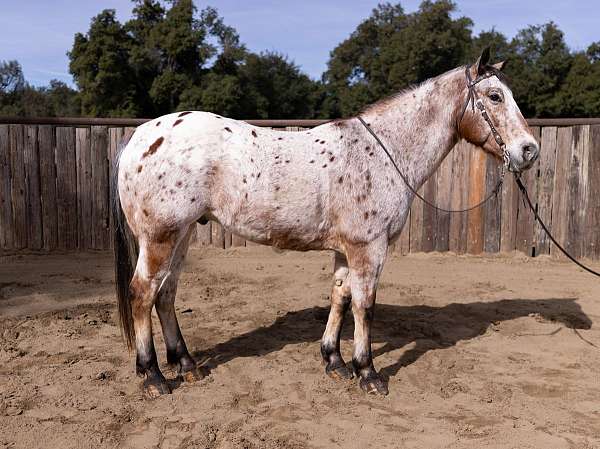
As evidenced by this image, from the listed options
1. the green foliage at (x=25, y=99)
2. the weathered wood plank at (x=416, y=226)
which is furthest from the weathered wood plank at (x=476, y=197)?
the green foliage at (x=25, y=99)

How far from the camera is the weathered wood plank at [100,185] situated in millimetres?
7691

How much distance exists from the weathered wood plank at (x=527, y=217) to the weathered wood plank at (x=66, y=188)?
6340mm

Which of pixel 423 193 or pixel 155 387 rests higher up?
pixel 423 193

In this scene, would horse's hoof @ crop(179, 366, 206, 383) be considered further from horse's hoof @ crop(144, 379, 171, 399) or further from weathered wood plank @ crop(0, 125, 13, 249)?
weathered wood plank @ crop(0, 125, 13, 249)

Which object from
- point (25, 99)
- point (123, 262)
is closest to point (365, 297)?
point (123, 262)

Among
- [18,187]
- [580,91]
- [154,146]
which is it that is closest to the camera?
[154,146]

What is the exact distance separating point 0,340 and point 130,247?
5.32ft

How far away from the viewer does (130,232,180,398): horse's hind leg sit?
357 centimetres

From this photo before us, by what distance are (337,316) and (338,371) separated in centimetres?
42

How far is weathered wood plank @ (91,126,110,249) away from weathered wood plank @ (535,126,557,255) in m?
6.26

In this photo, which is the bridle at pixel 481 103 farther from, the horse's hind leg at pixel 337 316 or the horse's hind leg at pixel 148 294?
the horse's hind leg at pixel 148 294

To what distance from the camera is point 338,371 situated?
3.99 metres

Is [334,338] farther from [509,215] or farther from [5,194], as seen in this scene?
[5,194]

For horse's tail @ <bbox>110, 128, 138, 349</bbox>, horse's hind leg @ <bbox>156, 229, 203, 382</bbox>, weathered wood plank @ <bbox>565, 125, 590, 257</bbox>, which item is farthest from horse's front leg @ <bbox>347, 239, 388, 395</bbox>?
weathered wood plank @ <bbox>565, 125, 590, 257</bbox>
